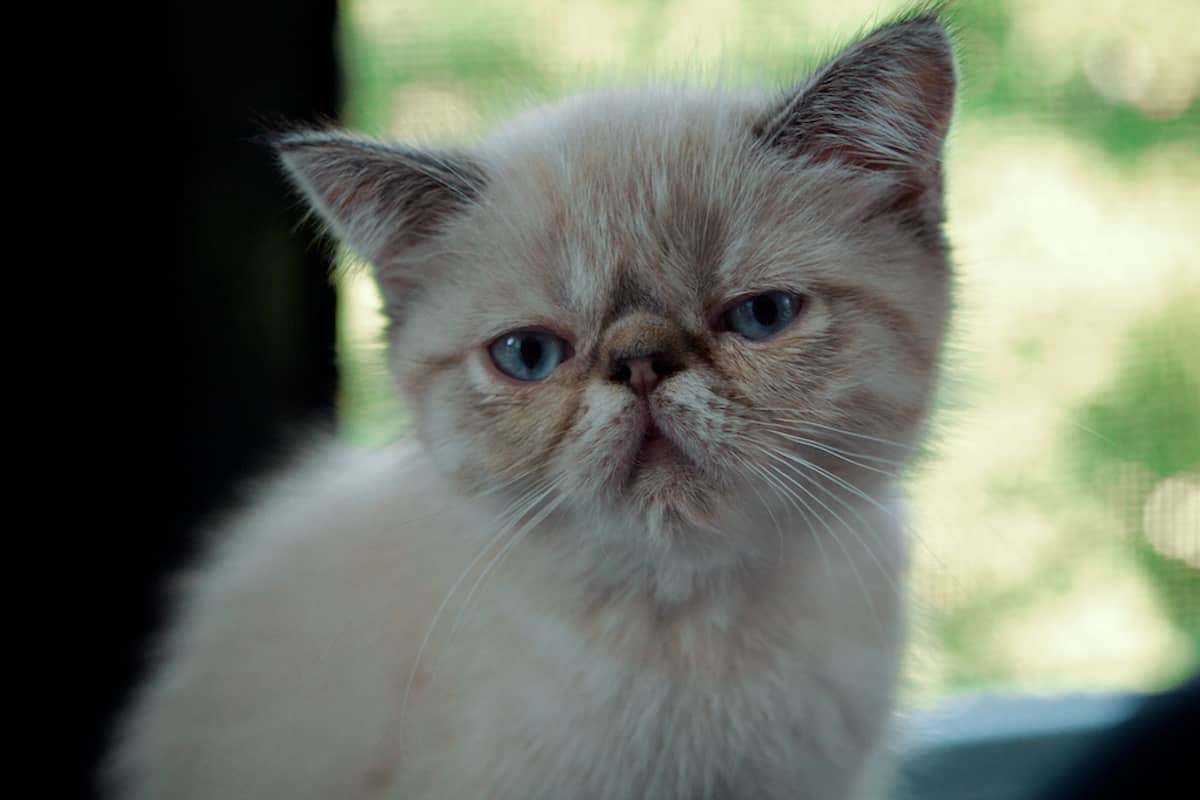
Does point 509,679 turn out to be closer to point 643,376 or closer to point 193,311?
point 643,376

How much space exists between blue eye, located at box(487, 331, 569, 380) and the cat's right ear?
185 millimetres

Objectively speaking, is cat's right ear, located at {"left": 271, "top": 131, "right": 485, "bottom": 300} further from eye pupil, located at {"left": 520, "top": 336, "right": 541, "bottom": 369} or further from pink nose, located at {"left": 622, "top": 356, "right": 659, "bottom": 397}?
pink nose, located at {"left": 622, "top": 356, "right": 659, "bottom": 397}

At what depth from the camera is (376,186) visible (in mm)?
1077

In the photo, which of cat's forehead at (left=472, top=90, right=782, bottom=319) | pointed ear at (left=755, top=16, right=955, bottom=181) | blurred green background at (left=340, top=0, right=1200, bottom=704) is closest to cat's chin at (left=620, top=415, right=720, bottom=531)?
cat's forehead at (left=472, top=90, right=782, bottom=319)

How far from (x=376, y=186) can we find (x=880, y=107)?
0.51 metres

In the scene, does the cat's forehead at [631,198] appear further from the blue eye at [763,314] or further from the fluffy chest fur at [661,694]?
the fluffy chest fur at [661,694]

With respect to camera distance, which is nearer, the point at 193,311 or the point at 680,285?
the point at 680,285

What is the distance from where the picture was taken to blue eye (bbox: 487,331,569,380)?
100 centimetres

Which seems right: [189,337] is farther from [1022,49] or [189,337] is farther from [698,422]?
[1022,49]

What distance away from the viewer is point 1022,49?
1799mm

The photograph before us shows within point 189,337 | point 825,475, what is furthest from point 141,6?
point 825,475

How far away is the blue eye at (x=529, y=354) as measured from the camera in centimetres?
100

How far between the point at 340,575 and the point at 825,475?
0.61 m

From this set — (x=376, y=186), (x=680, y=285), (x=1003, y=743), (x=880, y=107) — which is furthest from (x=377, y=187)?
(x=1003, y=743)
